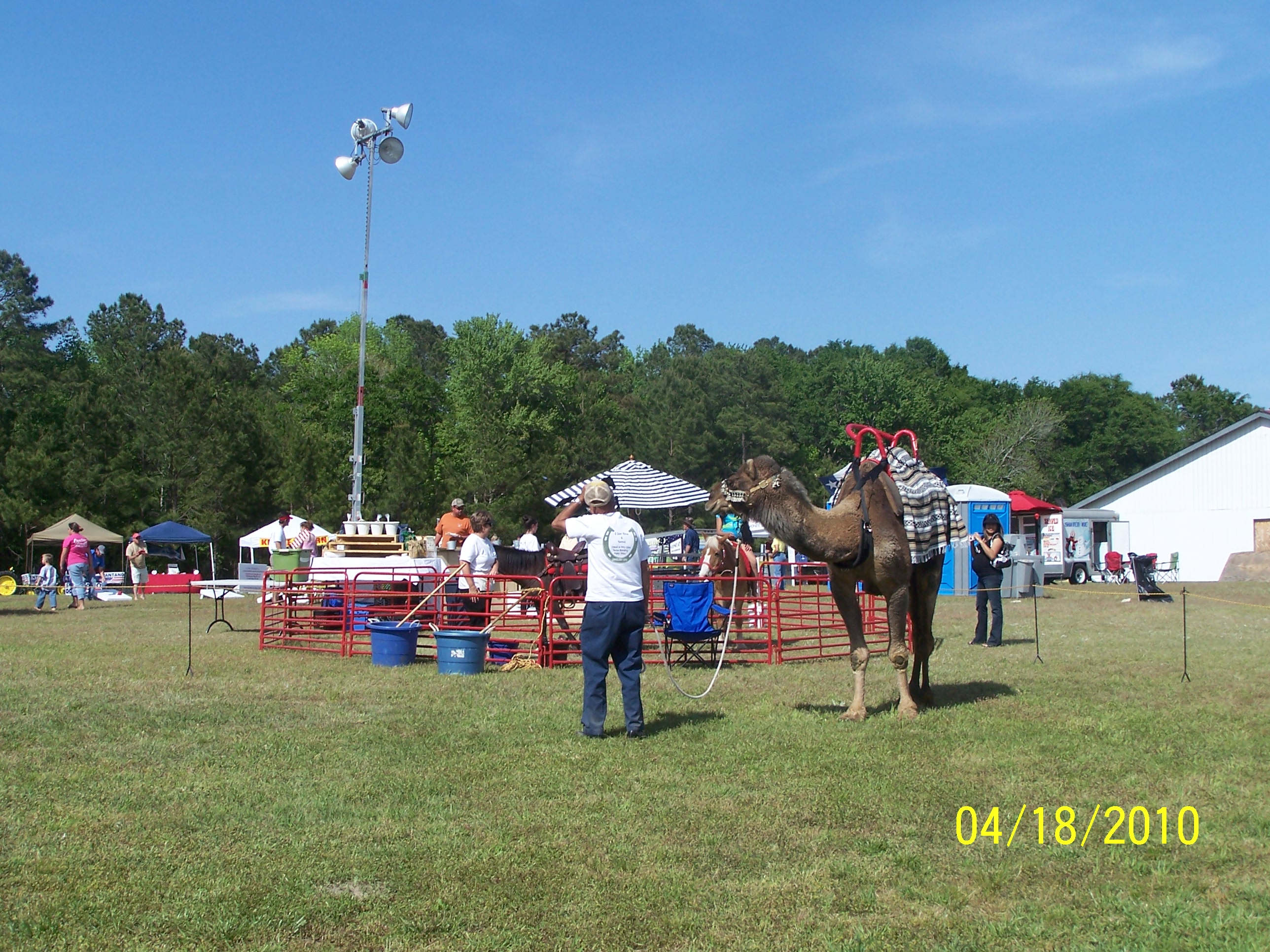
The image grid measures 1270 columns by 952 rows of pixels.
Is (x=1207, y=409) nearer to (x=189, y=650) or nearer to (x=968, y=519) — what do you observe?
A: (x=968, y=519)

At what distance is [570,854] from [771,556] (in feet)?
72.3

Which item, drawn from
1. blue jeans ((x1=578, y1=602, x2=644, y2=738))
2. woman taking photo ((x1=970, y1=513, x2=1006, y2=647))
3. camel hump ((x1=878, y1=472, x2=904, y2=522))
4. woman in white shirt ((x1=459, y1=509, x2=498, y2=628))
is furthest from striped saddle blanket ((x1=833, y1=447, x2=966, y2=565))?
woman in white shirt ((x1=459, y1=509, x2=498, y2=628))

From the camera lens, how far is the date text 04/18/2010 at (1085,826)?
17.2 feet

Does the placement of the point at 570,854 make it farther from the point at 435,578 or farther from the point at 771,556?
the point at 771,556

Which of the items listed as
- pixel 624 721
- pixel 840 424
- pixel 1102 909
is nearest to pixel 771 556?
pixel 624 721

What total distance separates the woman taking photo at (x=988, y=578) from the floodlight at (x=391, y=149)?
14963 mm

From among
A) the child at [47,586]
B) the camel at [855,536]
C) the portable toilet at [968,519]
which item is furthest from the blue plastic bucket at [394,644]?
the portable toilet at [968,519]

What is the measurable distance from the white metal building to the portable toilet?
16.5 metres

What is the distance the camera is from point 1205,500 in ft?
139

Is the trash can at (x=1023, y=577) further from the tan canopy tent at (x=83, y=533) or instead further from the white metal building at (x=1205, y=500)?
the tan canopy tent at (x=83, y=533)

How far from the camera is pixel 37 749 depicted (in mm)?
7230

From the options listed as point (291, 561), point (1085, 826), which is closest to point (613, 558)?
point (1085, 826)

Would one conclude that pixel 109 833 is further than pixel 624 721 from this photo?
No

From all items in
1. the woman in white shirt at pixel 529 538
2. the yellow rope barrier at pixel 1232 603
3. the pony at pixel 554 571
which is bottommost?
the yellow rope barrier at pixel 1232 603
